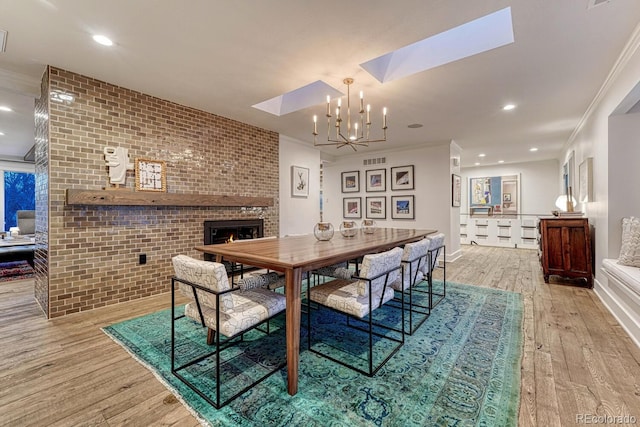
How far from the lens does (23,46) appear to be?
7.80 feet

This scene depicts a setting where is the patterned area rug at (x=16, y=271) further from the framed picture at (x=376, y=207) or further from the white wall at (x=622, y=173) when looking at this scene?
the white wall at (x=622, y=173)

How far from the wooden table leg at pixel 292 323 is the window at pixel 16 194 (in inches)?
345

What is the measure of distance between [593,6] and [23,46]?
4.37 metres

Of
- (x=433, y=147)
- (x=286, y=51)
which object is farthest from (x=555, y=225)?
(x=286, y=51)

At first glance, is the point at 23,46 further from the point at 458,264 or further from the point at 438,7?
the point at 458,264

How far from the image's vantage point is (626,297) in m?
2.65

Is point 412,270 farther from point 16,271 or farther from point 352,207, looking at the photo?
point 16,271

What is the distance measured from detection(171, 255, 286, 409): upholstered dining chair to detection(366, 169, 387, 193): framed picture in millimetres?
5086

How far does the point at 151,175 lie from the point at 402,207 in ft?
16.1

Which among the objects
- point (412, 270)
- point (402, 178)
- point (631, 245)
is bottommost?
point (412, 270)

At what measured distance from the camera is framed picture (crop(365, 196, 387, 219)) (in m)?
6.65

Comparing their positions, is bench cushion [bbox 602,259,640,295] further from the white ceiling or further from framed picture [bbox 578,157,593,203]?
the white ceiling

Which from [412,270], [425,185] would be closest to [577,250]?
[425,185]

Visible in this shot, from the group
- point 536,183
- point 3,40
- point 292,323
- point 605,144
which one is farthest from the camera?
point 536,183
